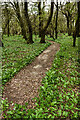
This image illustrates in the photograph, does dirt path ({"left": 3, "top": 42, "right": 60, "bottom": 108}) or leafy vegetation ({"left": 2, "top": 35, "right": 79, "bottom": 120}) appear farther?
dirt path ({"left": 3, "top": 42, "right": 60, "bottom": 108})

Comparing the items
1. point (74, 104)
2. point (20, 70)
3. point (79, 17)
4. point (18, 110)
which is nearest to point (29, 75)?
point (20, 70)

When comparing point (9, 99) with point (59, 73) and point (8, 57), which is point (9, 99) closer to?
point (59, 73)

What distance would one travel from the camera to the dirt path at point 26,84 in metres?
5.21

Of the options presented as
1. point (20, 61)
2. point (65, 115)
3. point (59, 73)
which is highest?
point (20, 61)

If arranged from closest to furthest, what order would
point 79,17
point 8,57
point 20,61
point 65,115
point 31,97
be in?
point 65,115 → point 31,97 → point 20,61 → point 8,57 → point 79,17

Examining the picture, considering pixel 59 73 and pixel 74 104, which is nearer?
pixel 74 104

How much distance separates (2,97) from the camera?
5.16 meters

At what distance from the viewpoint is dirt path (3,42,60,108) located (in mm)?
5207

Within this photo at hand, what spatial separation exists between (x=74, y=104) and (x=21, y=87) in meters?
3.07

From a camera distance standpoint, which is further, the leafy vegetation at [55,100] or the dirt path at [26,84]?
the dirt path at [26,84]

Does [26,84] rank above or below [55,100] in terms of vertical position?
above

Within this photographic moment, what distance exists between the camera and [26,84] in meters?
6.25

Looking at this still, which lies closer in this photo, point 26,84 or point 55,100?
point 55,100

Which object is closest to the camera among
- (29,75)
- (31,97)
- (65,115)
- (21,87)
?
(65,115)
